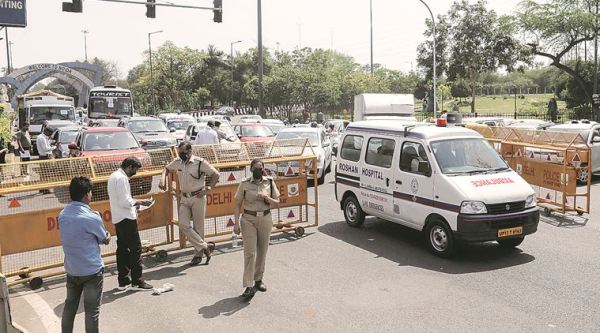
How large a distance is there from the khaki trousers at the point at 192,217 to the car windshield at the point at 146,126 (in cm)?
1604

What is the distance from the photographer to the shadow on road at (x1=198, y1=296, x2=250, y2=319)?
21.7ft

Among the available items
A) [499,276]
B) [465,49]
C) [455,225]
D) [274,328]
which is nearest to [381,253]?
[455,225]

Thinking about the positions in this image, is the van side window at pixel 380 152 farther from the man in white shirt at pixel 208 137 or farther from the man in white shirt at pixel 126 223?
the man in white shirt at pixel 208 137

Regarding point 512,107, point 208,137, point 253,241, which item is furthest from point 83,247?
point 512,107

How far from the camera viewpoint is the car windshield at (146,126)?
78.5ft

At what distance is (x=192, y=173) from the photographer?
836cm

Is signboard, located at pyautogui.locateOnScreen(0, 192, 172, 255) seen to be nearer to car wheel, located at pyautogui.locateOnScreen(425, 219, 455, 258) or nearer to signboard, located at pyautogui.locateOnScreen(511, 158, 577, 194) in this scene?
car wheel, located at pyautogui.locateOnScreen(425, 219, 455, 258)

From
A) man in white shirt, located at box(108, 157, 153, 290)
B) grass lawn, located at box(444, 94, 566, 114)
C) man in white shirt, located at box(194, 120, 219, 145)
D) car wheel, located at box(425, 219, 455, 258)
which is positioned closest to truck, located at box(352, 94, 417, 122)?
man in white shirt, located at box(194, 120, 219, 145)

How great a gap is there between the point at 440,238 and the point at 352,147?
9.58 feet

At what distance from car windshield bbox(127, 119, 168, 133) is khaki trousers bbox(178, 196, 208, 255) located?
16041 mm

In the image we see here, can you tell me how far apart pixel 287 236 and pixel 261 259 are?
3137 mm

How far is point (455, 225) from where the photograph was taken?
838 centimetres

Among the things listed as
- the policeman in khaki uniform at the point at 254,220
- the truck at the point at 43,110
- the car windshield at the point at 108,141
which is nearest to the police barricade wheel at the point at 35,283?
the policeman in khaki uniform at the point at 254,220

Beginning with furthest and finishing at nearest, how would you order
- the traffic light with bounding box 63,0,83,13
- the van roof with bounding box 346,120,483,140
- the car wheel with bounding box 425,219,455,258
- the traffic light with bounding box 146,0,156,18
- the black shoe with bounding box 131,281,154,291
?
the traffic light with bounding box 146,0,156,18 < the traffic light with bounding box 63,0,83,13 < the van roof with bounding box 346,120,483,140 < the car wheel with bounding box 425,219,455,258 < the black shoe with bounding box 131,281,154,291
